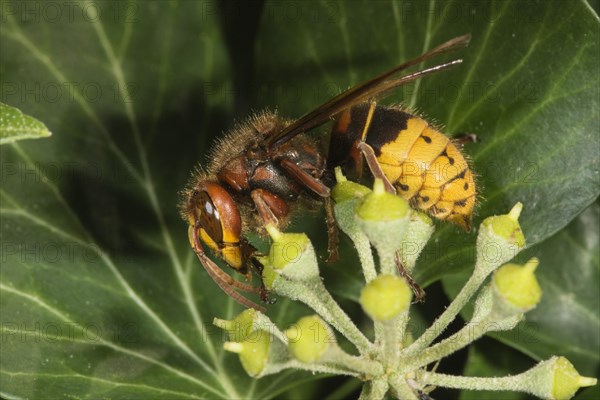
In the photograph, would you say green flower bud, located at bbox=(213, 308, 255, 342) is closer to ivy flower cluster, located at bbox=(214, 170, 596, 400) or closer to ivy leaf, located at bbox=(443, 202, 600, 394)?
ivy flower cluster, located at bbox=(214, 170, 596, 400)

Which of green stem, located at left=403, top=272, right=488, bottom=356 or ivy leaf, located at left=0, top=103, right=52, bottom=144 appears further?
green stem, located at left=403, top=272, right=488, bottom=356

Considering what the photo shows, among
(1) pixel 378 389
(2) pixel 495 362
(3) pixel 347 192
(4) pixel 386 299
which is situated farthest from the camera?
(2) pixel 495 362

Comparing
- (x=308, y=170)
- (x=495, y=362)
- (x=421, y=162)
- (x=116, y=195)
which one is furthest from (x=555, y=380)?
(x=116, y=195)

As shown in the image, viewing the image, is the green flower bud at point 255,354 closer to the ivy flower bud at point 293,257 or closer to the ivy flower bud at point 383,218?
the ivy flower bud at point 293,257

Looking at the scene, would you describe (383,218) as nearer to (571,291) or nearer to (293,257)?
(293,257)

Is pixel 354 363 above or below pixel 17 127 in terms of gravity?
below

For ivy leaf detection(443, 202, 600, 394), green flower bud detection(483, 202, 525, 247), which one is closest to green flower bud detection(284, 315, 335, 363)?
green flower bud detection(483, 202, 525, 247)

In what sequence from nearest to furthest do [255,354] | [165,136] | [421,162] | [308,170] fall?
[255,354]
[421,162]
[308,170]
[165,136]
